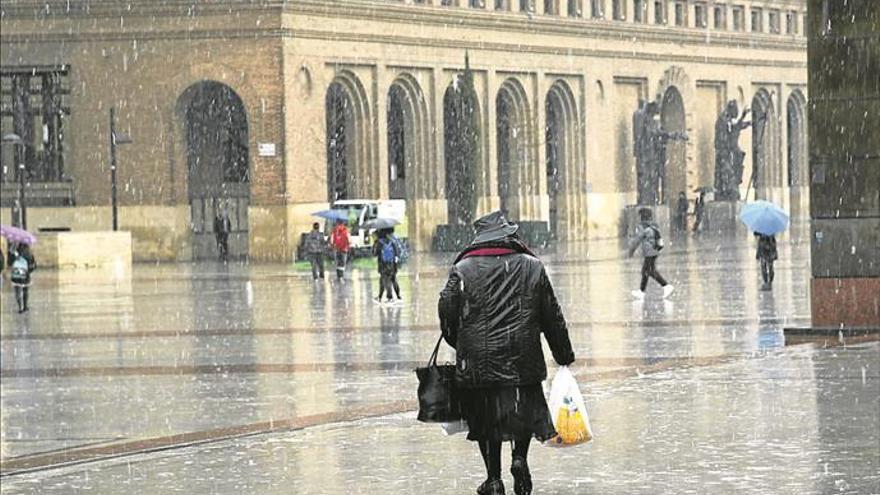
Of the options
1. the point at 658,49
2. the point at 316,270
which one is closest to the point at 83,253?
the point at 316,270

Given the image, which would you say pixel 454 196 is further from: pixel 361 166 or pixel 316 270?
pixel 316 270

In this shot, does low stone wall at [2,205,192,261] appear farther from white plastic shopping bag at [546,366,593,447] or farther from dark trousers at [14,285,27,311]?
white plastic shopping bag at [546,366,593,447]

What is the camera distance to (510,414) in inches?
456

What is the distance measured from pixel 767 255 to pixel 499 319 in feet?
84.0

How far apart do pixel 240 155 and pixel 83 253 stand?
11544 millimetres

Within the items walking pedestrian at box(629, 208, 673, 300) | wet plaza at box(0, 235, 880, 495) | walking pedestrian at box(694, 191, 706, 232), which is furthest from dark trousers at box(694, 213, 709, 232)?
walking pedestrian at box(629, 208, 673, 300)

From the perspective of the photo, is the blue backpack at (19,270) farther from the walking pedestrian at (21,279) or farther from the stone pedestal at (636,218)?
the stone pedestal at (636,218)

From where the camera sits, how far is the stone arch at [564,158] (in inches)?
2943

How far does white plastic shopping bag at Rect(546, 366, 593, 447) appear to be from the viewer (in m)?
11.8

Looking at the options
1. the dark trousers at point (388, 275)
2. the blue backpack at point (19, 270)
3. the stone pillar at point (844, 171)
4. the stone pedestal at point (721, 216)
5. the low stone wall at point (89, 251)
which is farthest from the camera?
the stone pedestal at point (721, 216)

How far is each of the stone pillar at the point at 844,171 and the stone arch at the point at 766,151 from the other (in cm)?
6338

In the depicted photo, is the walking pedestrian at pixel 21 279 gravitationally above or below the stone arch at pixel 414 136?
below

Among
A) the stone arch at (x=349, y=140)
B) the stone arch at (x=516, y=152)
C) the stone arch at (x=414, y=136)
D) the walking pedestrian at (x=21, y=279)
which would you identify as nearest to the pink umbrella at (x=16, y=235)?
the walking pedestrian at (x=21, y=279)

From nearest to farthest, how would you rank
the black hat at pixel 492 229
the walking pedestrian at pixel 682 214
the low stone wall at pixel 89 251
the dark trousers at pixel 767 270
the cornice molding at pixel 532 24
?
1. the black hat at pixel 492 229
2. the dark trousers at pixel 767 270
3. the low stone wall at pixel 89 251
4. the cornice molding at pixel 532 24
5. the walking pedestrian at pixel 682 214
